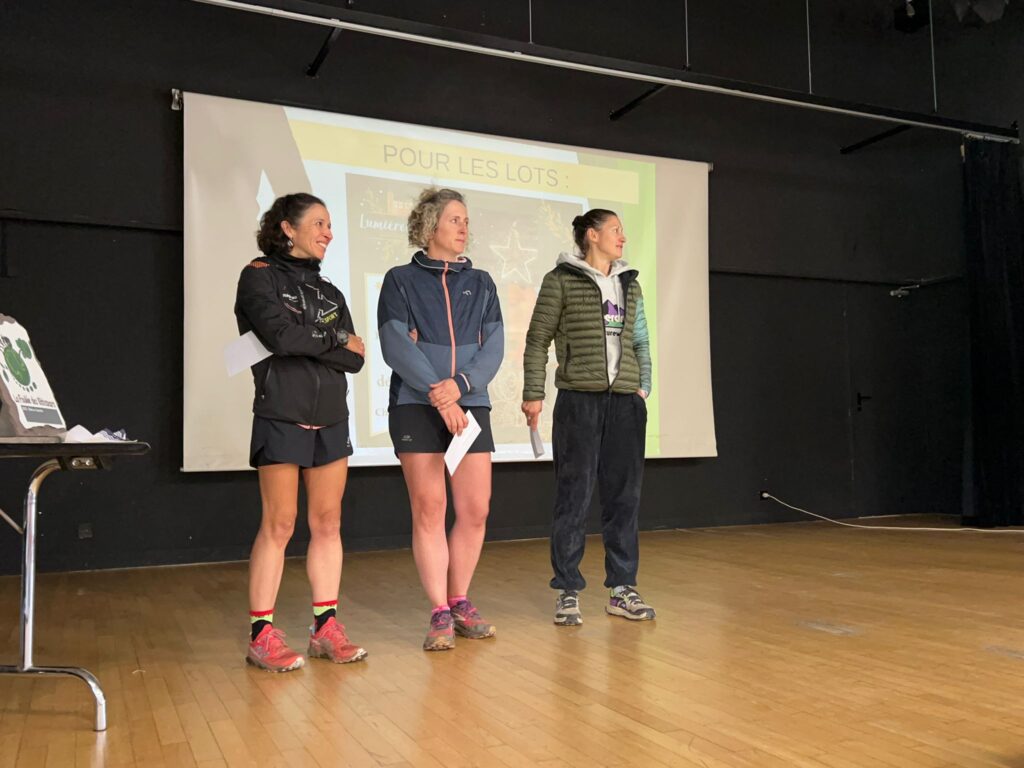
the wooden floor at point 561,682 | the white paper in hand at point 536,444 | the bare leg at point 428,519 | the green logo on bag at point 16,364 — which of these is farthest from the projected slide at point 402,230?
the green logo on bag at point 16,364

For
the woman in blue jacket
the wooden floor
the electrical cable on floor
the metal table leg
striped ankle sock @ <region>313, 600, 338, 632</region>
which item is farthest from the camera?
the electrical cable on floor

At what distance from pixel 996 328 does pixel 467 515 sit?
509 cm

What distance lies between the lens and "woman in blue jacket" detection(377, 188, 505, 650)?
2.52 metres

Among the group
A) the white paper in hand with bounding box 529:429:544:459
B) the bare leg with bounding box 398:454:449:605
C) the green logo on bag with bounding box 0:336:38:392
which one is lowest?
the bare leg with bounding box 398:454:449:605

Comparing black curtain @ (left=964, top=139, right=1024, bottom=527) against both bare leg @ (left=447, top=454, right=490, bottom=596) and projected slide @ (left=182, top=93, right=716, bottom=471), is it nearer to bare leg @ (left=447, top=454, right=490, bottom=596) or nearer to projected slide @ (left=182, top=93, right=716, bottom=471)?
projected slide @ (left=182, top=93, right=716, bottom=471)

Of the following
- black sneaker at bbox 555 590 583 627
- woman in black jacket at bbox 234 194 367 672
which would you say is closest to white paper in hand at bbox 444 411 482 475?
woman in black jacket at bbox 234 194 367 672

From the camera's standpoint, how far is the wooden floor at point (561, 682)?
1.64 m

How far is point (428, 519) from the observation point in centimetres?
253

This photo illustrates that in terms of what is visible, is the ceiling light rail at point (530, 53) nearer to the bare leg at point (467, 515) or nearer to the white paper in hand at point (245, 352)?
the white paper in hand at point (245, 352)

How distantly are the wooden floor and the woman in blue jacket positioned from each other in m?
0.23

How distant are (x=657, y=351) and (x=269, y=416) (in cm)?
405

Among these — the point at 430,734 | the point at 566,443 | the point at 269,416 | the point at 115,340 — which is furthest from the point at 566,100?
the point at 430,734

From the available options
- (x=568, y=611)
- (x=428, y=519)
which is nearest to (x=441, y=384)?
(x=428, y=519)

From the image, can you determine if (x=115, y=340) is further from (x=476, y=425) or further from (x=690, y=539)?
(x=690, y=539)
